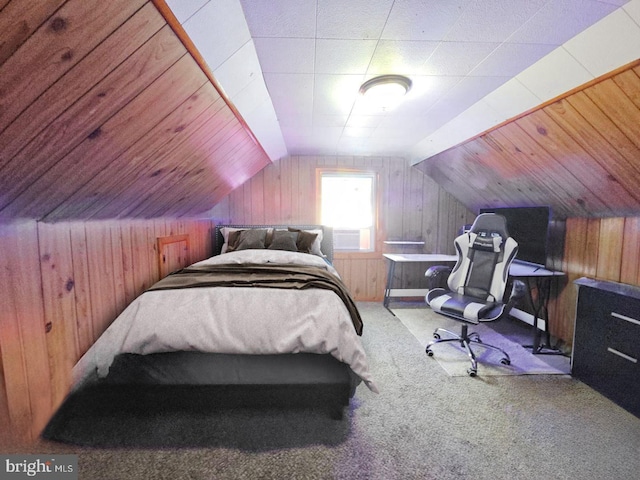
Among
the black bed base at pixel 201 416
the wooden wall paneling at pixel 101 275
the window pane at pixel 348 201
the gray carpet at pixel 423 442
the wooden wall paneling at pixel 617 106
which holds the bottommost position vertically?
the gray carpet at pixel 423 442

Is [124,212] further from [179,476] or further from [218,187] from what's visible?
[179,476]

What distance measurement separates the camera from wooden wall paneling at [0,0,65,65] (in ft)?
2.44

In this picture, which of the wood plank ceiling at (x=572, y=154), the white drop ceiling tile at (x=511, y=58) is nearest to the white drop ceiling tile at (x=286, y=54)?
the white drop ceiling tile at (x=511, y=58)

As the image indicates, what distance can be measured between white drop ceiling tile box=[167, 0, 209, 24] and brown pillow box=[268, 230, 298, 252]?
235 centimetres

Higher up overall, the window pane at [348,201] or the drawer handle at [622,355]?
the window pane at [348,201]

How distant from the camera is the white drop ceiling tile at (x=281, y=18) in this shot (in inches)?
51.8

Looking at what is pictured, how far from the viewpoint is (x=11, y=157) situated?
3.60ft

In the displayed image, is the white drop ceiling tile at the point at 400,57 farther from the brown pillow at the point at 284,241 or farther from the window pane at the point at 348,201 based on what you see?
the window pane at the point at 348,201

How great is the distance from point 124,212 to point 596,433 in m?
3.30

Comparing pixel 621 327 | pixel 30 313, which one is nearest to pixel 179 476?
pixel 30 313

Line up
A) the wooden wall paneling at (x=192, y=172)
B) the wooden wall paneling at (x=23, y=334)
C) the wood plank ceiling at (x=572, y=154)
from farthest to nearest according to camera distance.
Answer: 1. the wooden wall paneling at (x=192, y=172)
2. the wood plank ceiling at (x=572, y=154)
3. the wooden wall paneling at (x=23, y=334)

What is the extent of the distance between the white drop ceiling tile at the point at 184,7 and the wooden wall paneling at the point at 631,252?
126 inches

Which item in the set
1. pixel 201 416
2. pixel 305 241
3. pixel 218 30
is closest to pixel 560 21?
pixel 218 30

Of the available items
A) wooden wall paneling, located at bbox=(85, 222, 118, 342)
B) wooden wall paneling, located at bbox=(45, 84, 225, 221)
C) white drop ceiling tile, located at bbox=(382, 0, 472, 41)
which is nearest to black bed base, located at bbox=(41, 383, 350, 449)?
wooden wall paneling, located at bbox=(85, 222, 118, 342)
